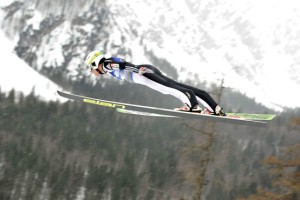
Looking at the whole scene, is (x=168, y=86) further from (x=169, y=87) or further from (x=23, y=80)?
(x=23, y=80)

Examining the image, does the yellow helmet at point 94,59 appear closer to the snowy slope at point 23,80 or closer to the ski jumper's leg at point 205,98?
the ski jumper's leg at point 205,98

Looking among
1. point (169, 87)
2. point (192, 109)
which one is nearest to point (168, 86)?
point (169, 87)

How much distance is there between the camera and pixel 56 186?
89.8 metres

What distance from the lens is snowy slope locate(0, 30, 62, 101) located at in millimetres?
174750

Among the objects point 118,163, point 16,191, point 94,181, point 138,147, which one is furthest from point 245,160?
point 16,191

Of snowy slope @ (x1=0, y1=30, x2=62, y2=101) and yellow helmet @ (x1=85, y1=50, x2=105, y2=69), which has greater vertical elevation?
snowy slope @ (x1=0, y1=30, x2=62, y2=101)

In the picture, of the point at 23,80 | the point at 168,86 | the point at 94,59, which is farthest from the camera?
the point at 23,80

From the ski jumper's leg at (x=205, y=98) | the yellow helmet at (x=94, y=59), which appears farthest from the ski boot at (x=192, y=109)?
the yellow helmet at (x=94, y=59)

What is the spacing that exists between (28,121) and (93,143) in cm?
2082

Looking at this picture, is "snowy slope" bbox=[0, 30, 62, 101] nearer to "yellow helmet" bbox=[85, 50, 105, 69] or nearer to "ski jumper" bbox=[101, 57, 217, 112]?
"yellow helmet" bbox=[85, 50, 105, 69]

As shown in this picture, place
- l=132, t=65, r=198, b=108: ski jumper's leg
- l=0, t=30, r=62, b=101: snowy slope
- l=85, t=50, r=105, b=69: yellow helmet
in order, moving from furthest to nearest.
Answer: l=0, t=30, r=62, b=101: snowy slope
l=85, t=50, r=105, b=69: yellow helmet
l=132, t=65, r=198, b=108: ski jumper's leg

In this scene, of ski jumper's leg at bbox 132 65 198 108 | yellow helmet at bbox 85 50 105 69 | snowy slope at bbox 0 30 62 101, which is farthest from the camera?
snowy slope at bbox 0 30 62 101

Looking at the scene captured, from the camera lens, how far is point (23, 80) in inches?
7170

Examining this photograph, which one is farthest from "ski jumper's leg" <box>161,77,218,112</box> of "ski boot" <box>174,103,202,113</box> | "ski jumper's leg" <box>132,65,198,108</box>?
"ski boot" <box>174,103,202,113</box>
